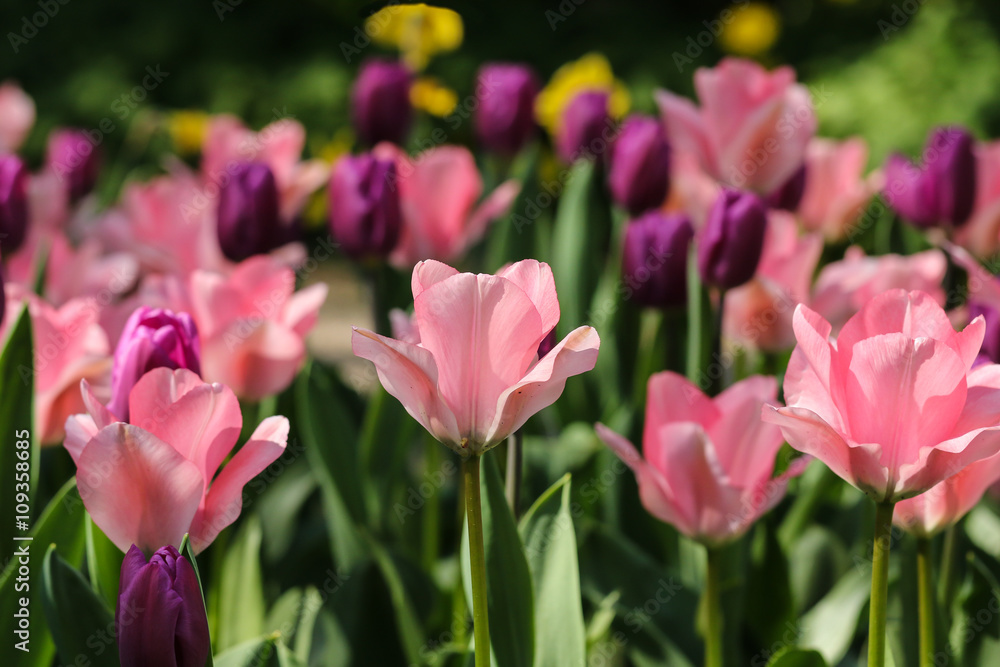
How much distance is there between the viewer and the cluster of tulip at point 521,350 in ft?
2.15

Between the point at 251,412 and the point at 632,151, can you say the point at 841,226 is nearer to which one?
the point at 632,151

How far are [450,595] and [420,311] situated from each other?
604 mm

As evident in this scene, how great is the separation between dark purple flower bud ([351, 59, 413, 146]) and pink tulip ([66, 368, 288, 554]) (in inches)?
42.4

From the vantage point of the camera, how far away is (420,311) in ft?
2.11

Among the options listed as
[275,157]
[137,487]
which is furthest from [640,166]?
[137,487]

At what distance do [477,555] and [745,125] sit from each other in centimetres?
86

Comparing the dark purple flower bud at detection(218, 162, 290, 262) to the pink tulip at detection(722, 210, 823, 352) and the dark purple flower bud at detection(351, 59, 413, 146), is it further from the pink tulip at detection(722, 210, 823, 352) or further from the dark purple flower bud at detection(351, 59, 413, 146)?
the pink tulip at detection(722, 210, 823, 352)

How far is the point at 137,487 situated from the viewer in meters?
0.69

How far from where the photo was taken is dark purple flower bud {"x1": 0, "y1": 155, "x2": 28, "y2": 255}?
1.30 m

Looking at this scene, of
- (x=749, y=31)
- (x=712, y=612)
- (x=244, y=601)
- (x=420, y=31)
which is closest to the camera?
(x=712, y=612)

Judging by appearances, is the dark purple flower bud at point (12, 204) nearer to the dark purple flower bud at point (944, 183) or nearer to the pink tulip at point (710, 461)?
the pink tulip at point (710, 461)

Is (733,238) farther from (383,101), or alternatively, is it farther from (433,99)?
(433,99)

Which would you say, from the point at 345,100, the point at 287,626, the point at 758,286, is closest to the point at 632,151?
the point at 758,286

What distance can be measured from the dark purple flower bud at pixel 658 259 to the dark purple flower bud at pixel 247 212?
0.46m
